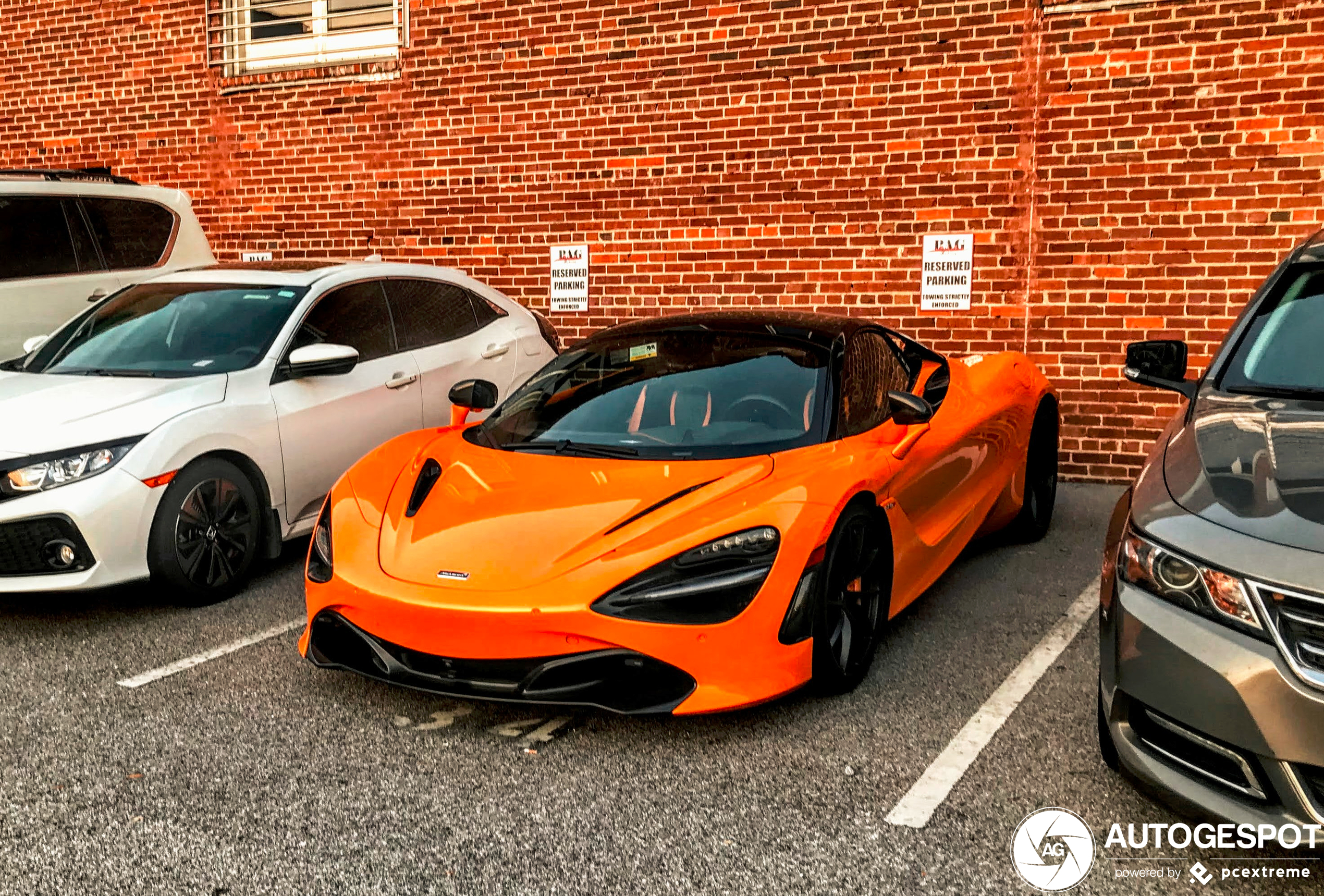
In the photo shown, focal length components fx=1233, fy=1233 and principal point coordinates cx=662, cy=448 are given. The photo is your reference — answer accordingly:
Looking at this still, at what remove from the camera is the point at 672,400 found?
16.1 feet

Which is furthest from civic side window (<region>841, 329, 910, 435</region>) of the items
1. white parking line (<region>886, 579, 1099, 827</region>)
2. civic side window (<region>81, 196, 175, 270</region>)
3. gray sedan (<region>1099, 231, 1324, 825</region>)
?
civic side window (<region>81, 196, 175, 270</region>)

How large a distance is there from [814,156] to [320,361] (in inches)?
170

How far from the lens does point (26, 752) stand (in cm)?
384

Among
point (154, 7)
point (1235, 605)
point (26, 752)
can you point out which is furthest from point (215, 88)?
point (1235, 605)

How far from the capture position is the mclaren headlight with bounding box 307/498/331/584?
4.15 metres

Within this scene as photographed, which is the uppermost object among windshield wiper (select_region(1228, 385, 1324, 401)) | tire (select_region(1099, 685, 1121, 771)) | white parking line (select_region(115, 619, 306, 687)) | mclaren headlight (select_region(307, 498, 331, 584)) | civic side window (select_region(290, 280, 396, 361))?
civic side window (select_region(290, 280, 396, 361))

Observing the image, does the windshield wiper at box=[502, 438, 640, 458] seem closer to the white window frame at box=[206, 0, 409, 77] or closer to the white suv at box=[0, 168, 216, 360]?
the white suv at box=[0, 168, 216, 360]

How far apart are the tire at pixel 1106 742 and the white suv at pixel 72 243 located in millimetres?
6235

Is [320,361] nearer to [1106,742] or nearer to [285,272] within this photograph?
[285,272]

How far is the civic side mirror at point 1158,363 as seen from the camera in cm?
434

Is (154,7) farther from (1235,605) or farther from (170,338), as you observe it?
(1235,605)

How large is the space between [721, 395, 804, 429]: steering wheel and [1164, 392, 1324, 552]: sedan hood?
4.61ft

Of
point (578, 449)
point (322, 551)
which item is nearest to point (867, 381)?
point (578, 449)

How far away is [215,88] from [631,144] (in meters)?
4.00
